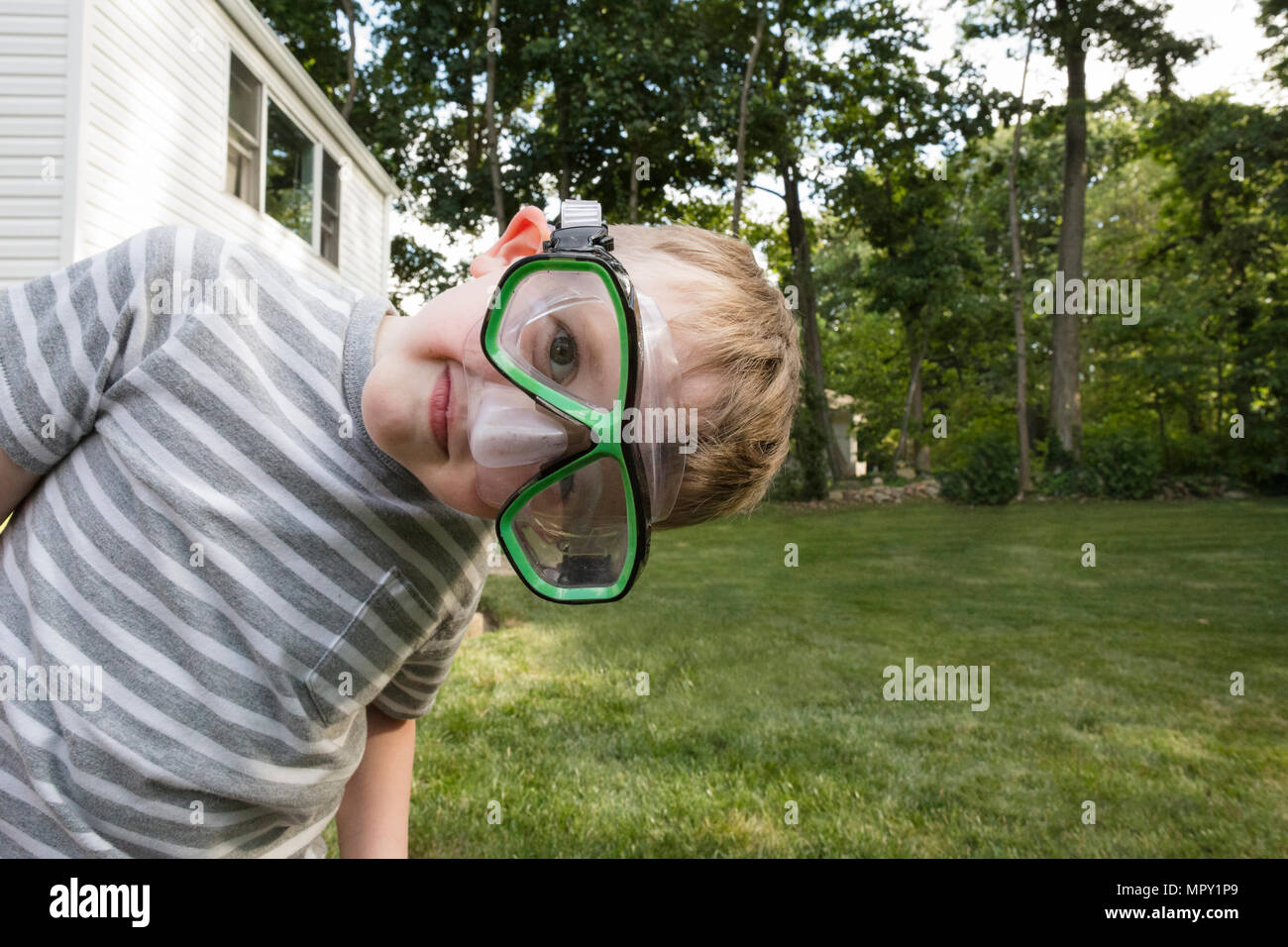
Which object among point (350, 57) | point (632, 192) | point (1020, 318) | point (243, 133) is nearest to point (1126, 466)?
point (1020, 318)

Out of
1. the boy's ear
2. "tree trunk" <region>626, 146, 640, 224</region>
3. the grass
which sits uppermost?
"tree trunk" <region>626, 146, 640, 224</region>

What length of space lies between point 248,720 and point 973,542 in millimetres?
10717

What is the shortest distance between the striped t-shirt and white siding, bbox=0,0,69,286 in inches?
240

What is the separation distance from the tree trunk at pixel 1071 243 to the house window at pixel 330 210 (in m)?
14.2

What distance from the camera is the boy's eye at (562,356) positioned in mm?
1145

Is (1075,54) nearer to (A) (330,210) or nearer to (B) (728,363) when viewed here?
(A) (330,210)

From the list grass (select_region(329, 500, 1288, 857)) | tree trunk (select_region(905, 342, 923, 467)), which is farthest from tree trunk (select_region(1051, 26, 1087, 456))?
grass (select_region(329, 500, 1288, 857))

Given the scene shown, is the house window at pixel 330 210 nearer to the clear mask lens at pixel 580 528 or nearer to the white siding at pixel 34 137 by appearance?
the white siding at pixel 34 137

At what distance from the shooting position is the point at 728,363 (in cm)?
125

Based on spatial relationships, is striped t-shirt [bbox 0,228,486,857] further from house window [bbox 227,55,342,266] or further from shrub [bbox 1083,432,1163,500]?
shrub [bbox 1083,432,1163,500]

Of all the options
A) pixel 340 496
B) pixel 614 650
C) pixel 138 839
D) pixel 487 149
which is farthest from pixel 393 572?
pixel 487 149

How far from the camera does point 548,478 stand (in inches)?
45.4

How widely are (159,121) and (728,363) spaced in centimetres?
769

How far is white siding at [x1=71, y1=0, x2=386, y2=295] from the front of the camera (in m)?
6.32
